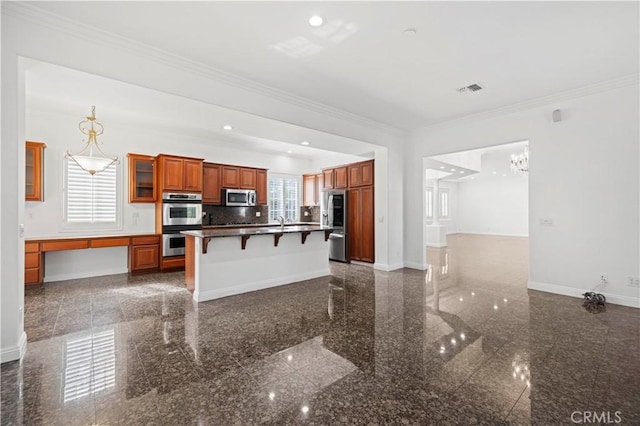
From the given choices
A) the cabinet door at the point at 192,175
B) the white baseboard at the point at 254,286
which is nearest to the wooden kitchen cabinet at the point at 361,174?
the white baseboard at the point at 254,286

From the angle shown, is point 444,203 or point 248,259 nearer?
point 248,259

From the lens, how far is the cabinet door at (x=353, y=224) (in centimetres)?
704

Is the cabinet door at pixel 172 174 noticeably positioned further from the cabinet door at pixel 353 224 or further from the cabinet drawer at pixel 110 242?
the cabinet door at pixel 353 224

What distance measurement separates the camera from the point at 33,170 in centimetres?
498

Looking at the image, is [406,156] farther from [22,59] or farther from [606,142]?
[22,59]

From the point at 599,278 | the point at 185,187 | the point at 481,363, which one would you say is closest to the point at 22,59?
the point at 185,187

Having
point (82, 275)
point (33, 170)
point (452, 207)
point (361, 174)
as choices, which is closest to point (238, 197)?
point (361, 174)

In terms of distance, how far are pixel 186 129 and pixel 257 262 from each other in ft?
11.5

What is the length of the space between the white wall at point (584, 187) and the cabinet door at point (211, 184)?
6035 millimetres

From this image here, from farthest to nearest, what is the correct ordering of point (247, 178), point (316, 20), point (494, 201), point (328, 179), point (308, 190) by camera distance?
point (494, 201) < point (308, 190) < point (328, 179) < point (247, 178) < point (316, 20)

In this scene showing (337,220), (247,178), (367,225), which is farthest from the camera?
(247,178)

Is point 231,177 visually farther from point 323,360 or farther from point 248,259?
point 323,360

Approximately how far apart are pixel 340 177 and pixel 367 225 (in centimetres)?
152

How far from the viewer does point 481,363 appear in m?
2.43
